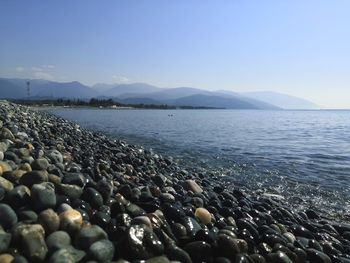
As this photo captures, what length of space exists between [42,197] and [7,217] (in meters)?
0.59

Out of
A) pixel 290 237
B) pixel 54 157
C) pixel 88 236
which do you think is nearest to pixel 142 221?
pixel 88 236

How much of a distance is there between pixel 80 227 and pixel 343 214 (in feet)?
25.1

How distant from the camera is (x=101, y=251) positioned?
423cm

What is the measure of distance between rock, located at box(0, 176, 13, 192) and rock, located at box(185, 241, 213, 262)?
284cm

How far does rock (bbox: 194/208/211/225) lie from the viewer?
6.06m

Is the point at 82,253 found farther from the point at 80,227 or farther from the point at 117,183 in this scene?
the point at 117,183

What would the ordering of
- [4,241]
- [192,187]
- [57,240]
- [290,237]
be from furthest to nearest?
[192,187]
[290,237]
[57,240]
[4,241]

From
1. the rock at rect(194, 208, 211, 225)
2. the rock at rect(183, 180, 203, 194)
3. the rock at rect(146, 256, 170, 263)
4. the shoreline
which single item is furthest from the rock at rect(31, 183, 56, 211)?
the rock at rect(183, 180, 203, 194)

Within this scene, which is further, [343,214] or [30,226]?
[343,214]

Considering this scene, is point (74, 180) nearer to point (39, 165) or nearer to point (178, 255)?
point (39, 165)

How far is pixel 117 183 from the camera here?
7605 mm

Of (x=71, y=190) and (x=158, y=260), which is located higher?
(x=71, y=190)

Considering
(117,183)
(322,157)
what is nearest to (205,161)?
(322,157)

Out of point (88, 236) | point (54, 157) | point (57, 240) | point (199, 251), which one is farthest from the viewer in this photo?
point (54, 157)
